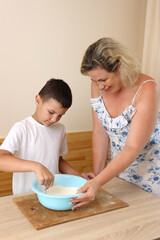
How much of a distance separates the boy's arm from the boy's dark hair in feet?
1.16

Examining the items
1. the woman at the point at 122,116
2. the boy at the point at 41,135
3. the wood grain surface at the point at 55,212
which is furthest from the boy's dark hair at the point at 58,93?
the wood grain surface at the point at 55,212

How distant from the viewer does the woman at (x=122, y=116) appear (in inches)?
49.1

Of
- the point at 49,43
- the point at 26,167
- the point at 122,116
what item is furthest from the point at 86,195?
the point at 49,43

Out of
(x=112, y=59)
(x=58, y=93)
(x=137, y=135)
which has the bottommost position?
(x=137, y=135)

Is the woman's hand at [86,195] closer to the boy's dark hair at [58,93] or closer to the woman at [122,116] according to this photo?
the woman at [122,116]

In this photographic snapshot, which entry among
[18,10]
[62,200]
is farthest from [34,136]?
[18,10]

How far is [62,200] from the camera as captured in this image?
110 centimetres

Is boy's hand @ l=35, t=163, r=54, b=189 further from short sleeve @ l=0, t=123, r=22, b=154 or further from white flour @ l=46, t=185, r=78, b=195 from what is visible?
short sleeve @ l=0, t=123, r=22, b=154

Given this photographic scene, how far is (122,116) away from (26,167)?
1.74 feet

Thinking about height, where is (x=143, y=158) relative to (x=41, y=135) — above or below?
below

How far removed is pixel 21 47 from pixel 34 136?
31.1 inches

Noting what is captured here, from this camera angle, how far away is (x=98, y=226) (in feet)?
3.41

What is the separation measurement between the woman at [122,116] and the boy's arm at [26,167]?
15cm

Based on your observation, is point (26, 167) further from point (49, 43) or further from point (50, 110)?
point (49, 43)
